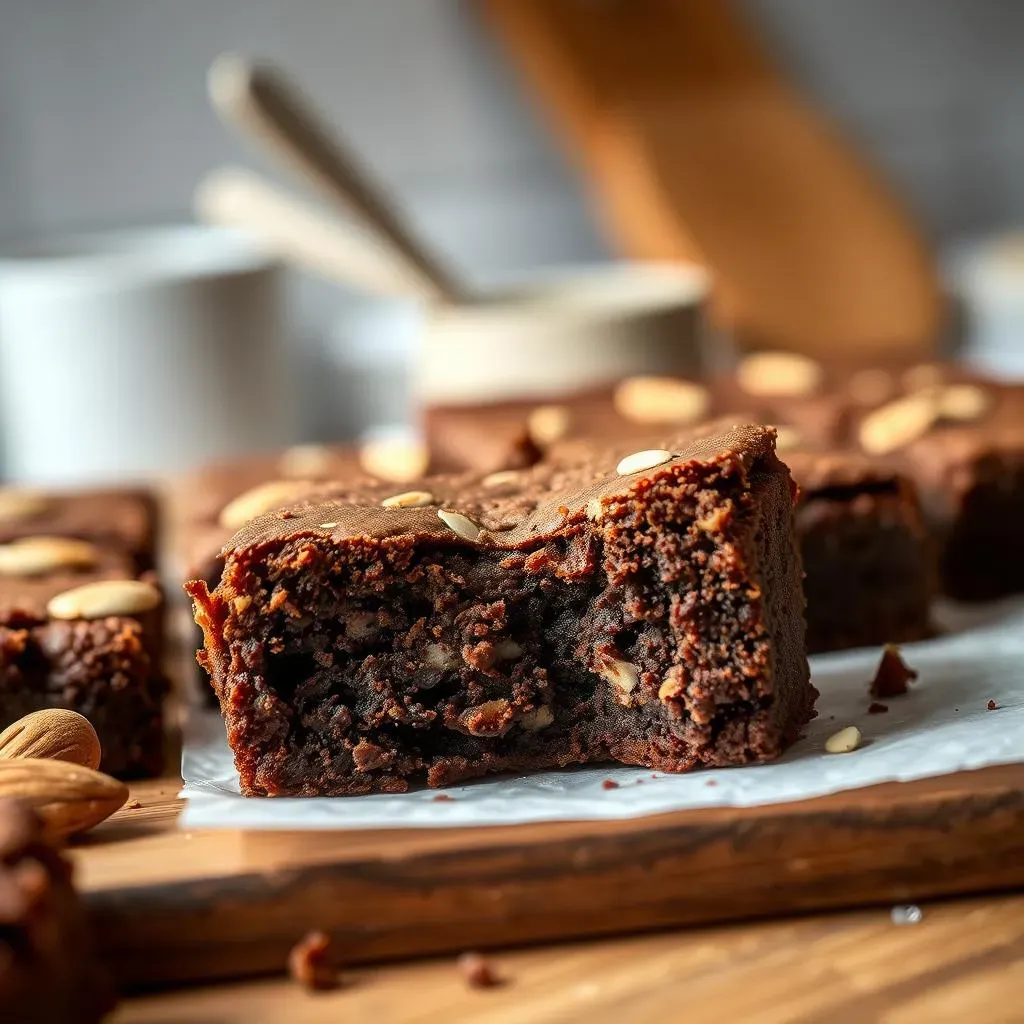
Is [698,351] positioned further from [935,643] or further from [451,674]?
[451,674]

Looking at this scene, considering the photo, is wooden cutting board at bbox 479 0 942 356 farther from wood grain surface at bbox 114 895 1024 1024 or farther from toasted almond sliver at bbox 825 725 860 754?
wood grain surface at bbox 114 895 1024 1024

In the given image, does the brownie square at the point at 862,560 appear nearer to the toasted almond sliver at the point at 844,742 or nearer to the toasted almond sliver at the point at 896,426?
the toasted almond sliver at the point at 896,426

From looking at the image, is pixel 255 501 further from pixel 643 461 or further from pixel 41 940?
pixel 41 940

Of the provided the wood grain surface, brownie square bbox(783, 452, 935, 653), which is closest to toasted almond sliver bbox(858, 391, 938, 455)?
brownie square bbox(783, 452, 935, 653)

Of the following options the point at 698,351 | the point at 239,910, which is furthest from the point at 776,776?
the point at 698,351

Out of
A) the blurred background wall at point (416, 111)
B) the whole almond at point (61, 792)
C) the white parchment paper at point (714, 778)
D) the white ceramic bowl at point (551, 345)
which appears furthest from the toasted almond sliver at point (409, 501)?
the blurred background wall at point (416, 111)

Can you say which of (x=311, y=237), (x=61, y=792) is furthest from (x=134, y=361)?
(x=61, y=792)
